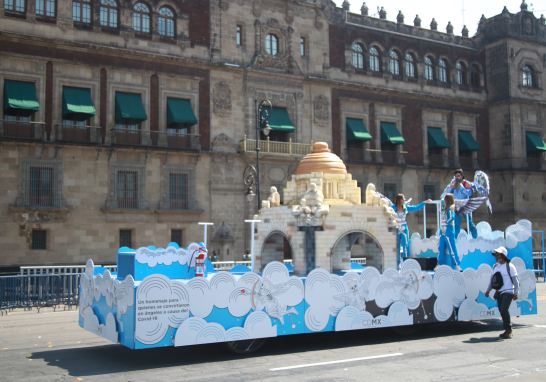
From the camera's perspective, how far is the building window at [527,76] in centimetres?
4261

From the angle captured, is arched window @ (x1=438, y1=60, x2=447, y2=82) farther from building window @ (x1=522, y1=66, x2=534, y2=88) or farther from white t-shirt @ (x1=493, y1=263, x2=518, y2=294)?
white t-shirt @ (x1=493, y1=263, x2=518, y2=294)

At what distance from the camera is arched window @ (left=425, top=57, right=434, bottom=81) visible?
40.3 meters

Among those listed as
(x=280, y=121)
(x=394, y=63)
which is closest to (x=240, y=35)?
(x=280, y=121)

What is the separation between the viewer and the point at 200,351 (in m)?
11.7

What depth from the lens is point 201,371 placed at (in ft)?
32.2

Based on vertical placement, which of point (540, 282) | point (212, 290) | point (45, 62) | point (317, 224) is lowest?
point (540, 282)

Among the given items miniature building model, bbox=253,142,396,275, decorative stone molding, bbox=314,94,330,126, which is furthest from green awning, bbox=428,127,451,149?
miniature building model, bbox=253,142,396,275

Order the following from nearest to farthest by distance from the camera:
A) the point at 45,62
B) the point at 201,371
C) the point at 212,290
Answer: the point at 201,371 < the point at 212,290 < the point at 45,62

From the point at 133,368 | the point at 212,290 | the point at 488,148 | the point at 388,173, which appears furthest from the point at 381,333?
the point at 488,148

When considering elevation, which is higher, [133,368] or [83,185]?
[83,185]

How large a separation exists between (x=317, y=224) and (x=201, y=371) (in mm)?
5004

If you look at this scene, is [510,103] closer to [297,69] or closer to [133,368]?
[297,69]

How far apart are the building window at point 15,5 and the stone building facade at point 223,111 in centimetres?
9

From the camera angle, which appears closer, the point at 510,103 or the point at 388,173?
the point at 388,173
